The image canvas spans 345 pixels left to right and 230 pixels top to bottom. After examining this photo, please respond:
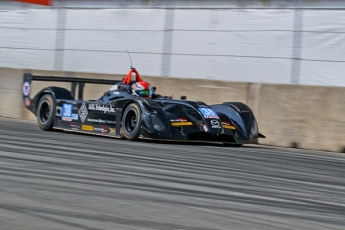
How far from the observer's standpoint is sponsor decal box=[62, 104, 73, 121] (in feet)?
41.3

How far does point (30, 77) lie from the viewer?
13805 millimetres

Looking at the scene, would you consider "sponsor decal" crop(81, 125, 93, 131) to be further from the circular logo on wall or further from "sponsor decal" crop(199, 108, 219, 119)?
"sponsor decal" crop(199, 108, 219, 119)

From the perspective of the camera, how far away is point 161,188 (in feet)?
20.8

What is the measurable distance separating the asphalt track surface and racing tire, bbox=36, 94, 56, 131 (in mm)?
2536

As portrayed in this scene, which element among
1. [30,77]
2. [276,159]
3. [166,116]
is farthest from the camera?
[30,77]

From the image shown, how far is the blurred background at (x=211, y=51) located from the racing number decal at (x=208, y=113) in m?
1.51

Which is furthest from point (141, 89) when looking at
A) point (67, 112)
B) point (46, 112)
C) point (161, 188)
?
point (161, 188)

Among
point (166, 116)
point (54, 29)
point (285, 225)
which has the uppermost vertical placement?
point (54, 29)

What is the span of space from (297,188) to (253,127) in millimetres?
4808

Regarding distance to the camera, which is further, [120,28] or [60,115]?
[120,28]

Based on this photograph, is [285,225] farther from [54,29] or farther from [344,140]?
[54,29]

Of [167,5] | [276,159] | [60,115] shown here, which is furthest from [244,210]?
[167,5]

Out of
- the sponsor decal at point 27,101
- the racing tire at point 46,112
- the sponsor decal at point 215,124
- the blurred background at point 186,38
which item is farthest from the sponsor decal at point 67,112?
the blurred background at point 186,38

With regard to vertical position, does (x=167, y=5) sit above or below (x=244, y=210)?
above
